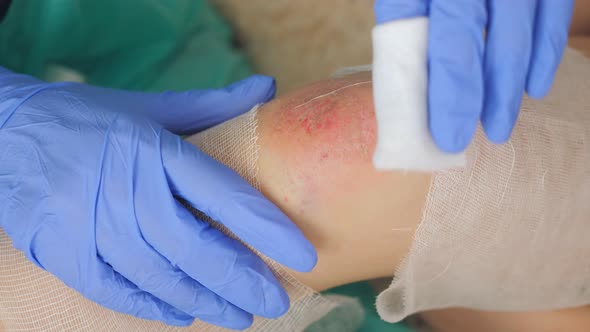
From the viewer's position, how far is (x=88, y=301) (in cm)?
90

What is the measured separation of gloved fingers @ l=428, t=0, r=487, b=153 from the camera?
708mm

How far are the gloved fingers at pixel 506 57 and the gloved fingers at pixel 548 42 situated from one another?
3 cm

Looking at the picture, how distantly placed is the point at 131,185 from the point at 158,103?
31cm

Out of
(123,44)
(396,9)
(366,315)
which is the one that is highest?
(396,9)

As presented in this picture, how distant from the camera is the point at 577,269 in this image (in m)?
1.01

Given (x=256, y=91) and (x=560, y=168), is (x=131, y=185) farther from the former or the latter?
(x=560, y=168)

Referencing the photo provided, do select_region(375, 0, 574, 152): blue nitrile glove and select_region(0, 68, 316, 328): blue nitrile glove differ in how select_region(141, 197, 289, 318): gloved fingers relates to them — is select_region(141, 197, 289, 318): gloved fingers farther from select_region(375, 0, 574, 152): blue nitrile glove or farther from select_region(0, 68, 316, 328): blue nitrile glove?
select_region(375, 0, 574, 152): blue nitrile glove

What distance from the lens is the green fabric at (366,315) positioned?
1.26 m

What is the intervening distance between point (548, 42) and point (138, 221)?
0.68 m

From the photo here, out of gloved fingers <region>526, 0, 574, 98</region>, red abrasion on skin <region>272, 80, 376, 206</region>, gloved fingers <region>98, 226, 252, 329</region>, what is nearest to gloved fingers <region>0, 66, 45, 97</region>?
gloved fingers <region>98, 226, 252, 329</region>

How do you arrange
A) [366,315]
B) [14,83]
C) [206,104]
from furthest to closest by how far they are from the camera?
[366,315]
[206,104]
[14,83]

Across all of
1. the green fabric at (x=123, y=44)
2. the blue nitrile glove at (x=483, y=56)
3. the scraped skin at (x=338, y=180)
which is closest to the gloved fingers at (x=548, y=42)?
the blue nitrile glove at (x=483, y=56)

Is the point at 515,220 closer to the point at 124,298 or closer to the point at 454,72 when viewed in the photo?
the point at 454,72

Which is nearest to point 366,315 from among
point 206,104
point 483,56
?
point 206,104
